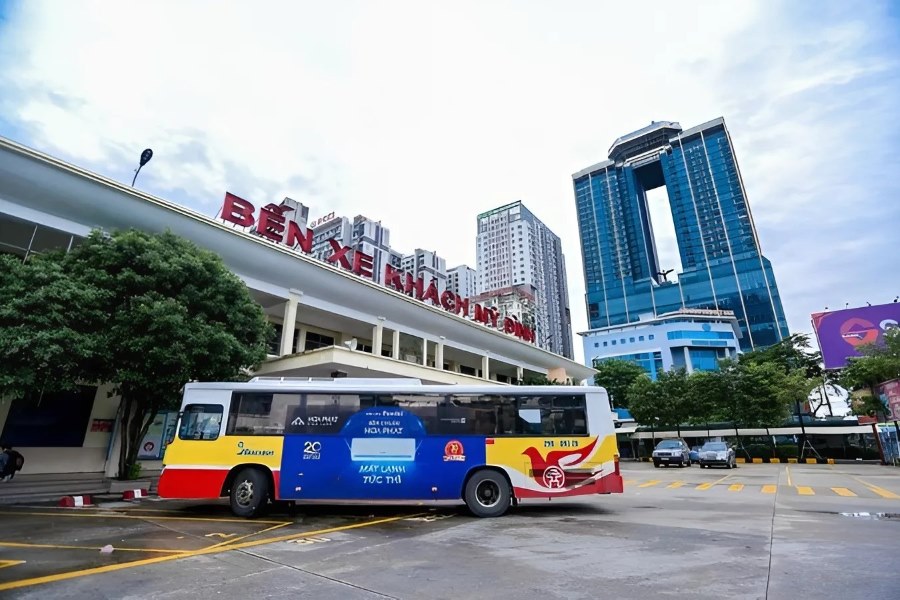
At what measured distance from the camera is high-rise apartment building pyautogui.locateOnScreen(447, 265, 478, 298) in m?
105

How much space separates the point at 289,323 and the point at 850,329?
45254 mm

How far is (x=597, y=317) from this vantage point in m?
107

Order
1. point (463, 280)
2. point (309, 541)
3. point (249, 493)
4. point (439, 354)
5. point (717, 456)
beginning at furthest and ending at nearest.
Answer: point (463, 280), point (439, 354), point (717, 456), point (249, 493), point (309, 541)

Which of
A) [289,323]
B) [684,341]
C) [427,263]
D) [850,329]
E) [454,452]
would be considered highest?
[427,263]

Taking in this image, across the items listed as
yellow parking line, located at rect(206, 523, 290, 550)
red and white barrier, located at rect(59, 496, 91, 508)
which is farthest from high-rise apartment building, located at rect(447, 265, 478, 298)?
yellow parking line, located at rect(206, 523, 290, 550)

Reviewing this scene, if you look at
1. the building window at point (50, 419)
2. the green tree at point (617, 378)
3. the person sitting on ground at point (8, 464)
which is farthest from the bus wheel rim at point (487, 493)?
the green tree at point (617, 378)

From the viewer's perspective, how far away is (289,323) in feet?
68.8

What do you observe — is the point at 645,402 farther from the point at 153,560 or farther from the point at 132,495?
the point at 153,560

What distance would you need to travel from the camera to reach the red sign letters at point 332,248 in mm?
19344

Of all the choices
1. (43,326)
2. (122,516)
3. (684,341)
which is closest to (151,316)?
(43,326)

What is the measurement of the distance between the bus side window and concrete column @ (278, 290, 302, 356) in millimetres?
10868

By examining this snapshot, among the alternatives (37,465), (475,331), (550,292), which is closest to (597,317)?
(550,292)

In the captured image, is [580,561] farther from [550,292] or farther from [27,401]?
[550,292]

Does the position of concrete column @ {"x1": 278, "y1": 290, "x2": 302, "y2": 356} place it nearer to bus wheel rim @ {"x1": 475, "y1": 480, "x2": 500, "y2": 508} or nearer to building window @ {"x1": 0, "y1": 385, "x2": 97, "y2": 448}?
building window @ {"x1": 0, "y1": 385, "x2": 97, "y2": 448}
